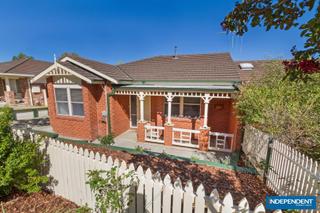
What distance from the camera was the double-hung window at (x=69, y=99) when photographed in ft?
28.1

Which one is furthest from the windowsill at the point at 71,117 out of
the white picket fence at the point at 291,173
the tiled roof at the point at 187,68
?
the white picket fence at the point at 291,173

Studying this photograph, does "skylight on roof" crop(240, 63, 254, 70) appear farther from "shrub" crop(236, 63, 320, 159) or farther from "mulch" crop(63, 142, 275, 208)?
"mulch" crop(63, 142, 275, 208)

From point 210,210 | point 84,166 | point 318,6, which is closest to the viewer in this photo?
point 318,6

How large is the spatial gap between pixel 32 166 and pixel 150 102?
23.8ft

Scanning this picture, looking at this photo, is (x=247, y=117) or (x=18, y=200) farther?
(x=247, y=117)

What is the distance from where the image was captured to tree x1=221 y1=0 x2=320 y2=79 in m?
1.54

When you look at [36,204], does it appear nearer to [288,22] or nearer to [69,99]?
[288,22]

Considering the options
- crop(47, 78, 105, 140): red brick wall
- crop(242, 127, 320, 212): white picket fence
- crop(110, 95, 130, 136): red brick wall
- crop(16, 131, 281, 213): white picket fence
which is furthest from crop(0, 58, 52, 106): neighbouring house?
crop(242, 127, 320, 212): white picket fence

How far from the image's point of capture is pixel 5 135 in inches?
134

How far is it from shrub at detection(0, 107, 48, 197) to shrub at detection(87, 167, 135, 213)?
1888mm

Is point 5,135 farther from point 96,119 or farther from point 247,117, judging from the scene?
point 247,117

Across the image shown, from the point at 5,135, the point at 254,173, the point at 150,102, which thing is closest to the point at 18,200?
the point at 5,135
